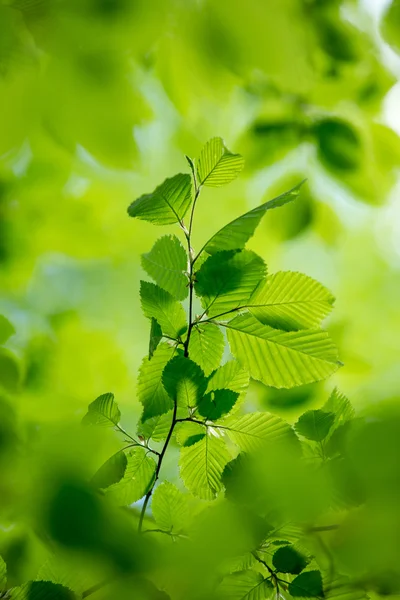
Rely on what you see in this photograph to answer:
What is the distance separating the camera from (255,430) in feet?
2.08

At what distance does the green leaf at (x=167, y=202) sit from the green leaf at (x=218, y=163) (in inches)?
2.3

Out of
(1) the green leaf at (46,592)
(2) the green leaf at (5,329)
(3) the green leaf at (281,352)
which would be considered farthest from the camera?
(2) the green leaf at (5,329)

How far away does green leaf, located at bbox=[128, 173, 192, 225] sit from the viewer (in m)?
0.65

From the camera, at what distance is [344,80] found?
51.3 inches

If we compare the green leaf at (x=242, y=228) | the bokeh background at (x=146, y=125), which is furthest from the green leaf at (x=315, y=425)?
the green leaf at (x=242, y=228)

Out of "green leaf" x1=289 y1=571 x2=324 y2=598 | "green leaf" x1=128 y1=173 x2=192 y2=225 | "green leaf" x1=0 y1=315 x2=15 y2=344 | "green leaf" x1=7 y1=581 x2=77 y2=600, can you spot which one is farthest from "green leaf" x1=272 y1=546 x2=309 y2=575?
"green leaf" x1=0 y1=315 x2=15 y2=344

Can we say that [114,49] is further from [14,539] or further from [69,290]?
[69,290]

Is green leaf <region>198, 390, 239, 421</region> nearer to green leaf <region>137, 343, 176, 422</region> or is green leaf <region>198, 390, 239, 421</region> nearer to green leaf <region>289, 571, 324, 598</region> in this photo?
green leaf <region>137, 343, 176, 422</region>

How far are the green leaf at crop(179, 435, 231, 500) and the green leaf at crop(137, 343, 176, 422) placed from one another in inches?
3.0

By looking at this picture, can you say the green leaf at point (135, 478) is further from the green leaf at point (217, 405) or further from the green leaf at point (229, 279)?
the green leaf at point (229, 279)

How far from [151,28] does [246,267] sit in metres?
0.34

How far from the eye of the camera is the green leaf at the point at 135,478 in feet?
2.25

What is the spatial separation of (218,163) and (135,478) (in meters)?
0.48

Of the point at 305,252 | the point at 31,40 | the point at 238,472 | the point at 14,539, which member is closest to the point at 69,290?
the point at 305,252
